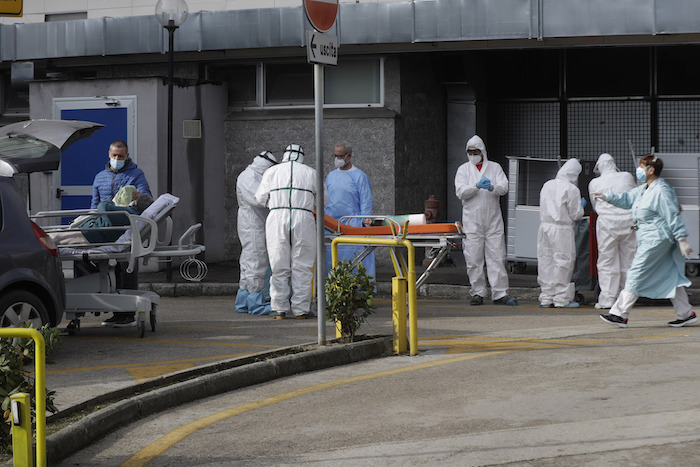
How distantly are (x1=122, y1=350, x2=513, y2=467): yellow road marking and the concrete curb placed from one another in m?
0.37

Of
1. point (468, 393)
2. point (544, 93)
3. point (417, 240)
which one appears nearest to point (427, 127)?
point (544, 93)

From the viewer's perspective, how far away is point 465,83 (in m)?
19.9

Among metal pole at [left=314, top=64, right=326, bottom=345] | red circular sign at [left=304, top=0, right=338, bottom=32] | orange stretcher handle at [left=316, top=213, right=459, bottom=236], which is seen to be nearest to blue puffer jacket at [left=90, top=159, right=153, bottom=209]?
orange stretcher handle at [left=316, top=213, right=459, bottom=236]

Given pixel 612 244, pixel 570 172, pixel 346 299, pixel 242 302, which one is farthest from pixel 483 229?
pixel 346 299

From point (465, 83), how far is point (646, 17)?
171 inches

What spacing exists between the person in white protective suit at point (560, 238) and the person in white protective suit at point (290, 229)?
319 cm

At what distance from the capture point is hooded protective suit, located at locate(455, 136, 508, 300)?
13.9 metres

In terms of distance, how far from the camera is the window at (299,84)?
60.5 feet

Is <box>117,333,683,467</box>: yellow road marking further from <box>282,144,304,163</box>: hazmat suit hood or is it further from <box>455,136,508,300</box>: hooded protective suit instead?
<box>455,136,508,300</box>: hooded protective suit

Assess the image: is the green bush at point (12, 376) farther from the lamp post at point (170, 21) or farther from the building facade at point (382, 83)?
the building facade at point (382, 83)

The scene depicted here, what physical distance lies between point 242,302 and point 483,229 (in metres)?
3.20

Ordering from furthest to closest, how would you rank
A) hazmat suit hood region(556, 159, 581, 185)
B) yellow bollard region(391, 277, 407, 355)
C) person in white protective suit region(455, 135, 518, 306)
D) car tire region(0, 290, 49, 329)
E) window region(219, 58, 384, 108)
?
window region(219, 58, 384, 108)
person in white protective suit region(455, 135, 518, 306)
hazmat suit hood region(556, 159, 581, 185)
yellow bollard region(391, 277, 407, 355)
car tire region(0, 290, 49, 329)

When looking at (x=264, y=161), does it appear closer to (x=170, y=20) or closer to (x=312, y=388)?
(x=170, y=20)

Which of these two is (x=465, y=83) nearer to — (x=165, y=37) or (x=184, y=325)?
(x=165, y=37)
